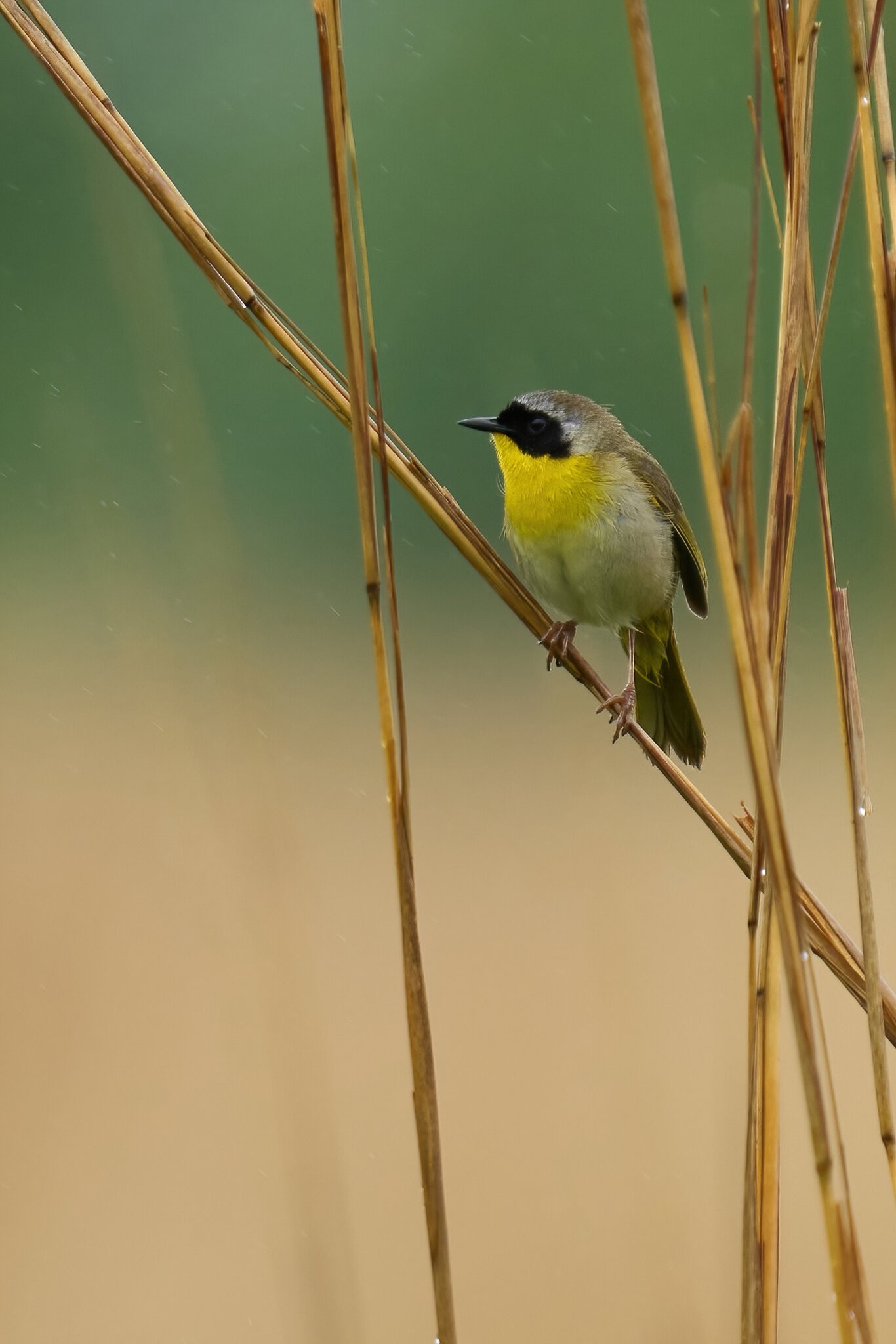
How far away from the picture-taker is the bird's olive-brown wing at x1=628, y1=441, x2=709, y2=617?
3059 millimetres

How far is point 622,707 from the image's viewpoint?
2.62 m

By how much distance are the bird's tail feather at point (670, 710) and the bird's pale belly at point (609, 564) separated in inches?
5.7

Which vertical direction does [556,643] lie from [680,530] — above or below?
below

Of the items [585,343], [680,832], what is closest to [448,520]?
A: [680,832]

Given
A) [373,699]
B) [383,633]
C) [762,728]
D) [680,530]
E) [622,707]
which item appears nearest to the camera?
[762,728]

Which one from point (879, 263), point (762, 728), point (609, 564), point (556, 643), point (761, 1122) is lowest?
point (761, 1122)

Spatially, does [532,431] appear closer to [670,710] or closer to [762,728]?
[670,710]

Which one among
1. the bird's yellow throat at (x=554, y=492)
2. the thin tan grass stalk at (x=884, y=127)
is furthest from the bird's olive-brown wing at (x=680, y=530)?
the thin tan grass stalk at (x=884, y=127)

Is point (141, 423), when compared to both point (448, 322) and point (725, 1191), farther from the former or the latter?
point (725, 1191)

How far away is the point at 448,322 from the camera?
9.99 meters

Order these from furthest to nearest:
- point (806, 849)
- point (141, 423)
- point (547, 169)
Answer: point (547, 169) < point (141, 423) < point (806, 849)

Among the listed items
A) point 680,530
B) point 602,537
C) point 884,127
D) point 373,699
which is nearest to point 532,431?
point 602,537

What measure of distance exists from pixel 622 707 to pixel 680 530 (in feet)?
2.15

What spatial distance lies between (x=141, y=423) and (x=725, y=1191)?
837cm
